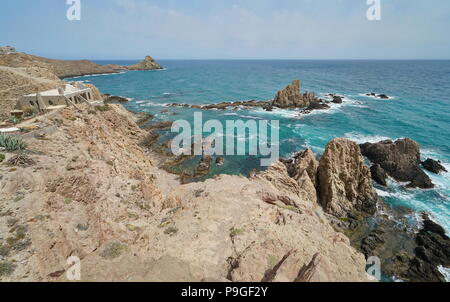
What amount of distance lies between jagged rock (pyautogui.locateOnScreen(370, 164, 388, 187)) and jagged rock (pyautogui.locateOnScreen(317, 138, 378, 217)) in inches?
191

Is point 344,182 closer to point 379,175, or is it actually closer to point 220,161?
point 379,175

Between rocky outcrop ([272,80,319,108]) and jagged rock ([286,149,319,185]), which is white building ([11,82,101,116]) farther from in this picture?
rocky outcrop ([272,80,319,108])

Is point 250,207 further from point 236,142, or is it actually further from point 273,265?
point 236,142

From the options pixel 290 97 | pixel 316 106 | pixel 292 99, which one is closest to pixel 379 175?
pixel 316 106

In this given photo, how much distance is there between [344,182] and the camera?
2428cm

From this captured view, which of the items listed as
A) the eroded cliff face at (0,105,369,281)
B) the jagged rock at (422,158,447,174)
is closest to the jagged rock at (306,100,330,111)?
the jagged rock at (422,158,447,174)

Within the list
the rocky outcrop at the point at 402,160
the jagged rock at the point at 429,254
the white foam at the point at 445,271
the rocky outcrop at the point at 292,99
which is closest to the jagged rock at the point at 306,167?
the jagged rock at the point at 429,254

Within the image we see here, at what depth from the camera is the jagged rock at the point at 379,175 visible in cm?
2746

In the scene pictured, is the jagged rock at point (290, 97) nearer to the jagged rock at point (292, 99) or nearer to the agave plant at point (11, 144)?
the jagged rock at point (292, 99)

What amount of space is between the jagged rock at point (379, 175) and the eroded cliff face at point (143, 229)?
17.6 m
